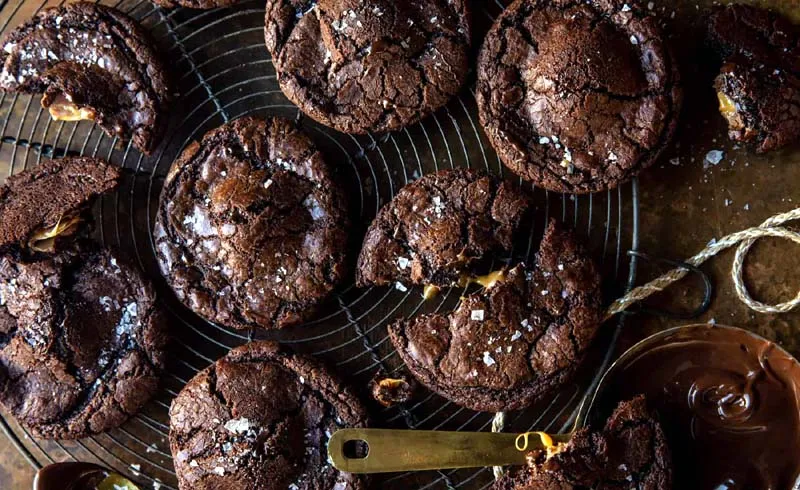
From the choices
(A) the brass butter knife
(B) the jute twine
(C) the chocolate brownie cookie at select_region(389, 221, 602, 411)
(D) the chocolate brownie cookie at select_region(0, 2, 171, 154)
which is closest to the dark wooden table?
(B) the jute twine

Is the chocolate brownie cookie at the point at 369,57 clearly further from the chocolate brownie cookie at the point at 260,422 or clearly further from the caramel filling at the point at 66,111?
the chocolate brownie cookie at the point at 260,422

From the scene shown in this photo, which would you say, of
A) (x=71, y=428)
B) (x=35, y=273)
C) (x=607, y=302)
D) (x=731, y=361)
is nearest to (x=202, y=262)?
(x=35, y=273)

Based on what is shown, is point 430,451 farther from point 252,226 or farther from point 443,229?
point 252,226

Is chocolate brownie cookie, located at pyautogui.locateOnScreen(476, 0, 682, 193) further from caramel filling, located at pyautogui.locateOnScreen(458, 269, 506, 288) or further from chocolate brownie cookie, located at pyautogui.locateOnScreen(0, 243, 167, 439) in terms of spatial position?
chocolate brownie cookie, located at pyautogui.locateOnScreen(0, 243, 167, 439)

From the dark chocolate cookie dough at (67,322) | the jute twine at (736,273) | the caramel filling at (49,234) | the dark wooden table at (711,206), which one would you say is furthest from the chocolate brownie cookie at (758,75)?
the caramel filling at (49,234)

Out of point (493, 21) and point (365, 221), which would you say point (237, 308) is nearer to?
point (365, 221)

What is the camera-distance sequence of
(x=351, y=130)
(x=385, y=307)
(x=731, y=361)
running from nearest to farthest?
(x=731, y=361)
(x=351, y=130)
(x=385, y=307)
